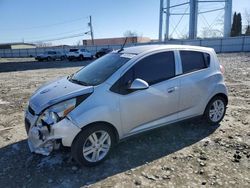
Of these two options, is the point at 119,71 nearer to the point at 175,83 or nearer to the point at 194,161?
the point at 175,83

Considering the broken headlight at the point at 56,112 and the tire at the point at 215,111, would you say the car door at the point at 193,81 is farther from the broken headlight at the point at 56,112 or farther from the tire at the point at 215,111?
the broken headlight at the point at 56,112

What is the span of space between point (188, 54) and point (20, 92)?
23.7ft

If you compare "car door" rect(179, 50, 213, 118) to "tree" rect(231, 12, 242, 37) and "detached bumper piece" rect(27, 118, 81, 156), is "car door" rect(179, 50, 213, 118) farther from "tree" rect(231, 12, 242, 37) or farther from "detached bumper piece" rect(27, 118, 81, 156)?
"tree" rect(231, 12, 242, 37)

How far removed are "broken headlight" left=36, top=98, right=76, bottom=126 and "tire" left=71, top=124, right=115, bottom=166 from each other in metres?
0.37

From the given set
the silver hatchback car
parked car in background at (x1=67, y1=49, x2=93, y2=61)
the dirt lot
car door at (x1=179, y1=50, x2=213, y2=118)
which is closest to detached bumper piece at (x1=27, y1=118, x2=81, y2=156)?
the silver hatchback car

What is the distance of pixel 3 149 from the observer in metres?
4.64

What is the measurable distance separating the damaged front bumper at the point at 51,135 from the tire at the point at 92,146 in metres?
0.12

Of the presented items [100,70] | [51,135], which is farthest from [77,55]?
[51,135]

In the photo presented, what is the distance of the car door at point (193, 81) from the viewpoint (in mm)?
4730

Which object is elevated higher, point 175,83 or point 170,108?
point 175,83

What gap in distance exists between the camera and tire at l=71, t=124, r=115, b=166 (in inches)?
145

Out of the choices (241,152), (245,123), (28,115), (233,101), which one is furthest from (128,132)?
(233,101)

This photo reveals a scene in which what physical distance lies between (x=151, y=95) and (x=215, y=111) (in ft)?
6.36

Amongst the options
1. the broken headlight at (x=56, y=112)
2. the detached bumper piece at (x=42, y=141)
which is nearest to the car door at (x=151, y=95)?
the broken headlight at (x=56, y=112)
